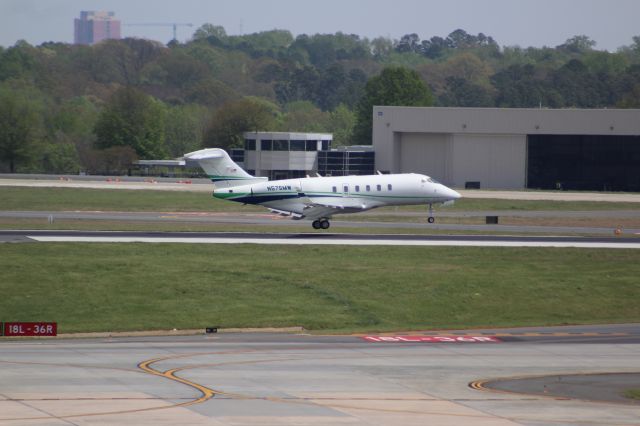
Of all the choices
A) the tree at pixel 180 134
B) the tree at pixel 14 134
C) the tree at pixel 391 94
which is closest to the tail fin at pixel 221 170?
the tree at pixel 14 134

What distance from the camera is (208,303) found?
46.9 m

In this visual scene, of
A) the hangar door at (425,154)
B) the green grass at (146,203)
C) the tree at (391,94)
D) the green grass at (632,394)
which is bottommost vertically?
the green grass at (632,394)

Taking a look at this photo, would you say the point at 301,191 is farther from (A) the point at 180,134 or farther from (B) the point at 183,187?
(A) the point at 180,134

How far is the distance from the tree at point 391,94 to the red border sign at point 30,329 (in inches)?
5214

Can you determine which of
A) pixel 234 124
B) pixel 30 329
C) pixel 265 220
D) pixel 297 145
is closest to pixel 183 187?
pixel 297 145

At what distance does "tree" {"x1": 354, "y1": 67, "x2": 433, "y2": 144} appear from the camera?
172000 mm

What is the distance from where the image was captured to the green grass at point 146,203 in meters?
90.2

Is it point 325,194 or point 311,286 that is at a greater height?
point 325,194

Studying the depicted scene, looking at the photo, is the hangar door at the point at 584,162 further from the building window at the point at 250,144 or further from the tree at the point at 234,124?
the tree at the point at 234,124

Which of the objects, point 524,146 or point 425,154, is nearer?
point 524,146

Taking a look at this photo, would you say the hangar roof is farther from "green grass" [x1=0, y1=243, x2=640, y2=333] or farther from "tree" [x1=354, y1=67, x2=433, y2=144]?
"green grass" [x1=0, y1=243, x2=640, y2=333]

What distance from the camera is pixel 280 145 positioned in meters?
132

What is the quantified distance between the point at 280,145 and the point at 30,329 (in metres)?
91.7

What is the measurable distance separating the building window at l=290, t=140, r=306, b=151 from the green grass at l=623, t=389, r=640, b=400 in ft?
338
